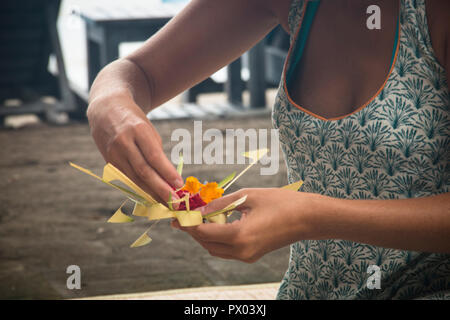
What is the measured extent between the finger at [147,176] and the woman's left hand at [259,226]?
3.1 inches

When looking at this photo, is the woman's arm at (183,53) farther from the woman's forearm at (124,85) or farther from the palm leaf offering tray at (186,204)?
the palm leaf offering tray at (186,204)

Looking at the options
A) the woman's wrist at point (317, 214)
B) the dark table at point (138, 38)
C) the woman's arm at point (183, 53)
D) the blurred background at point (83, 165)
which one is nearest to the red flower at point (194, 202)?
the woman's wrist at point (317, 214)

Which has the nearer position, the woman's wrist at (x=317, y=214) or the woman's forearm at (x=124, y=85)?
the woman's wrist at (x=317, y=214)

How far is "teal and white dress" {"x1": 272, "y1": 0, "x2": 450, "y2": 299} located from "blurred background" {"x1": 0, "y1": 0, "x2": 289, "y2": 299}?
0.58 meters

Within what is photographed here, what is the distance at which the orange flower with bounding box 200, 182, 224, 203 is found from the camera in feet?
3.22

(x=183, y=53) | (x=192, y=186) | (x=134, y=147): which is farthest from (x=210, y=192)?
(x=183, y=53)

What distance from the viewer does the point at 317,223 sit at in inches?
37.2

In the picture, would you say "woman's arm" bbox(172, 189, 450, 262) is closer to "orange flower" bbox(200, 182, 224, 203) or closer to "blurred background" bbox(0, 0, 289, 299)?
"orange flower" bbox(200, 182, 224, 203)

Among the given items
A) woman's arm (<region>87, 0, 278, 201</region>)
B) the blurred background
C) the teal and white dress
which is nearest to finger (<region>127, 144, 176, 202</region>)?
woman's arm (<region>87, 0, 278, 201</region>)

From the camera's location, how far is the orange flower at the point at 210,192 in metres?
0.98

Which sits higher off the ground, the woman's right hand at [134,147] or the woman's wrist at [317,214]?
the woman's right hand at [134,147]

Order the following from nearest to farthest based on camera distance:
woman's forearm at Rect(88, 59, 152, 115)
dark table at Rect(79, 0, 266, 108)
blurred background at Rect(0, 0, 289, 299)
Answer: woman's forearm at Rect(88, 59, 152, 115), blurred background at Rect(0, 0, 289, 299), dark table at Rect(79, 0, 266, 108)

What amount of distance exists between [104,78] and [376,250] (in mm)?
609
